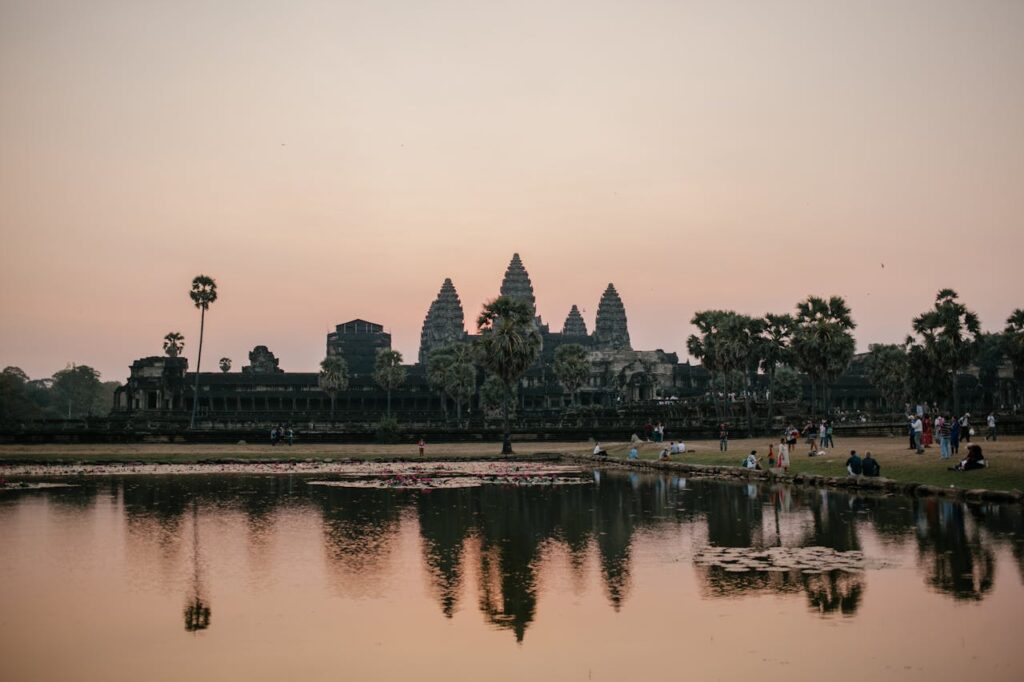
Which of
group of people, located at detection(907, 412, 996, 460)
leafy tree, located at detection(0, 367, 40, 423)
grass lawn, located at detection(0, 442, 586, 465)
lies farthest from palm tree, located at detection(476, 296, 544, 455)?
leafy tree, located at detection(0, 367, 40, 423)

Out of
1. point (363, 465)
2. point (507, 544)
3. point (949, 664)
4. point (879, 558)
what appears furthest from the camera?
point (363, 465)

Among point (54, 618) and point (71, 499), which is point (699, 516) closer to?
point (54, 618)

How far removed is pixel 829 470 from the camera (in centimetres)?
4378

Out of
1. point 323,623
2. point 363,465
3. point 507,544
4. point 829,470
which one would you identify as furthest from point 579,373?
point 323,623

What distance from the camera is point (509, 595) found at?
745 inches

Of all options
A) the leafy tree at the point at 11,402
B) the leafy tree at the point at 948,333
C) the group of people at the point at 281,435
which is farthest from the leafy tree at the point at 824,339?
the leafy tree at the point at 11,402

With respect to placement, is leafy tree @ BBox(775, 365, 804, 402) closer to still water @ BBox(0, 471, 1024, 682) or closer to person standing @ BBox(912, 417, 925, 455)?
person standing @ BBox(912, 417, 925, 455)

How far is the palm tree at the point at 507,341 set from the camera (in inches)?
2896

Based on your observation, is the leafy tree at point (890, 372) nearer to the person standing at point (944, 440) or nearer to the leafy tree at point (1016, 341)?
the leafy tree at point (1016, 341)

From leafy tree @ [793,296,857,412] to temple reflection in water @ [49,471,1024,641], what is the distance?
119ft

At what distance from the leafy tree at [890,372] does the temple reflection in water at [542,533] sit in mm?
75338

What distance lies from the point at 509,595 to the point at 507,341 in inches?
2159

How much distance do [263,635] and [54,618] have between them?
4.02 metres

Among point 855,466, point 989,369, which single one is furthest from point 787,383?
point 855,466
